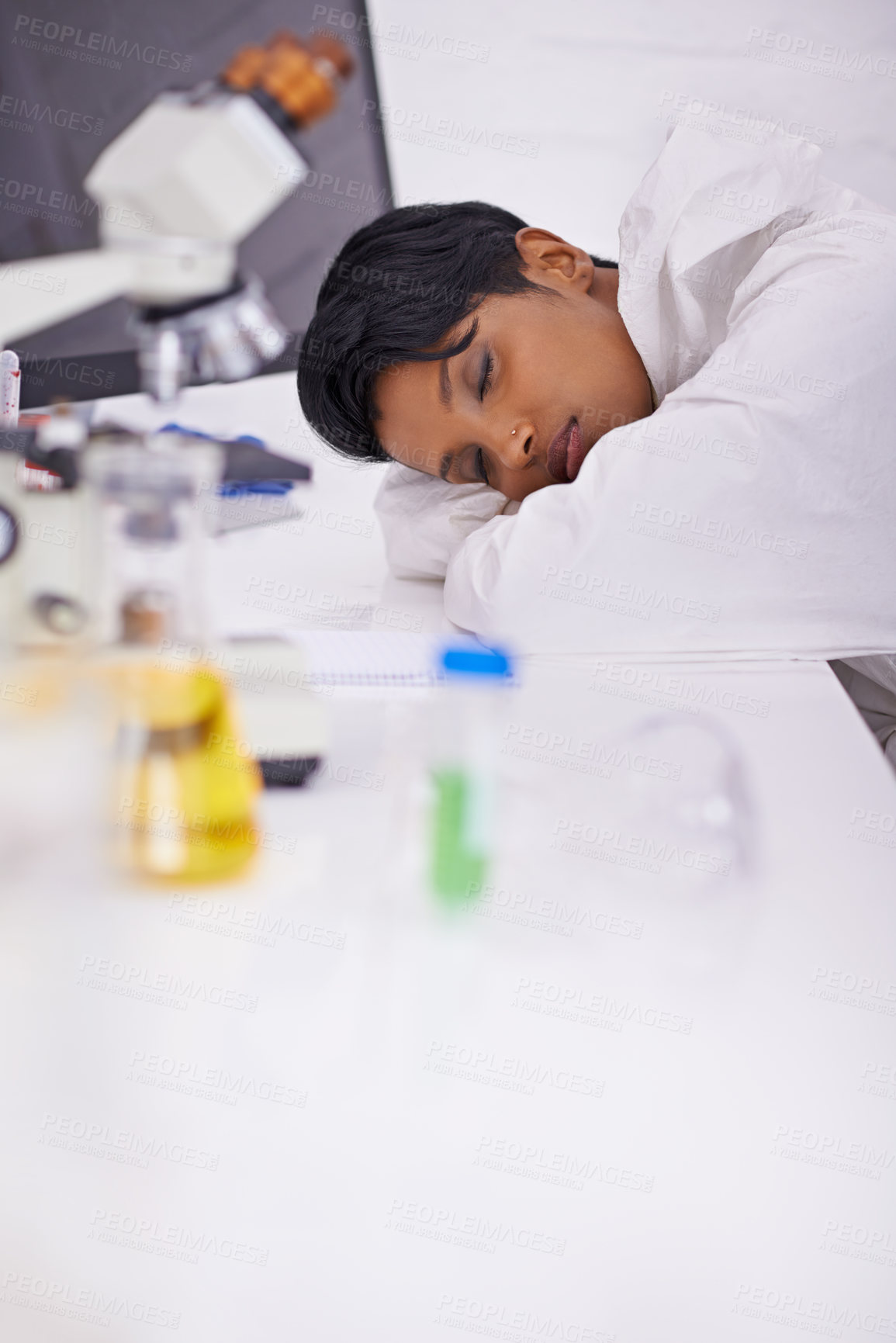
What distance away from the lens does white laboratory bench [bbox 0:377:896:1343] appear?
1.30 ft

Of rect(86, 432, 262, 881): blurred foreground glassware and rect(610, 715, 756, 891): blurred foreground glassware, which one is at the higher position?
rect(86, 432, 262, 881): blurred foreground glassware

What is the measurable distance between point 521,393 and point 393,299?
18cm

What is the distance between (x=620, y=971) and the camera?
0.49 meters

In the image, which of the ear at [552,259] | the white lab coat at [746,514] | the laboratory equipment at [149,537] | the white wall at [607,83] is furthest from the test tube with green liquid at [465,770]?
the white wall at [607,83]

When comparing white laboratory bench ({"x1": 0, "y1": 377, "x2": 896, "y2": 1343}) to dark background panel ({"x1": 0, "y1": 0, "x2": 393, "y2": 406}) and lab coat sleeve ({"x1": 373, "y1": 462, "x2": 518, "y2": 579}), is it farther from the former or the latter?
dark background panel ({"x1": 0, "y1": 0, "x2": 393, "y2": 406})

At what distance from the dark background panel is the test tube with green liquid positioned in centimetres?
98

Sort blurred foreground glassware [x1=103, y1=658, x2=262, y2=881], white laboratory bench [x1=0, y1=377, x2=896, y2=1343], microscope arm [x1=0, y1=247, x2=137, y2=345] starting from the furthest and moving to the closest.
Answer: microscope arm [x1=0, y1=247, x2=137, y2=345], blurred foreground glassware [x1=103, y1=658, x2=262, y2=881], white laboratory bench [x1=0, y1=377, x2=896, y2=1343]

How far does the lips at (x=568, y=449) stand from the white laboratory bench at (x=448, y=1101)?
1.99ft

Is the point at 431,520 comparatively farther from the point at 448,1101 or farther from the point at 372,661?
the point at 448,1101

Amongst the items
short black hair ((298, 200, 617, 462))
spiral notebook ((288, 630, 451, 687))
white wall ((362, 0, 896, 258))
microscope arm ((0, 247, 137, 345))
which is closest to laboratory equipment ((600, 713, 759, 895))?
spiral notebook ((288, 630, 451, 687))

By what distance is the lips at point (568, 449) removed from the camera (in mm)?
1087

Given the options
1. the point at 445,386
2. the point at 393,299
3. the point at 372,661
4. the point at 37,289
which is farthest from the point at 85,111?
the point at 372,661

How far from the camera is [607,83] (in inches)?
91.7

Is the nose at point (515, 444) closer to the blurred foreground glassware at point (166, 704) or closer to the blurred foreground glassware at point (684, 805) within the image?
the blurred foreground glassware at point (684, 805)
